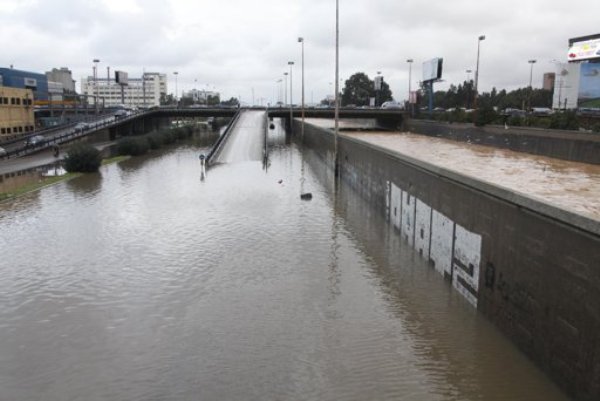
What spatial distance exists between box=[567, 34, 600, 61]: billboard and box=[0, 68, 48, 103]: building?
278 feet

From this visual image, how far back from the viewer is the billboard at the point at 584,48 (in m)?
60.4

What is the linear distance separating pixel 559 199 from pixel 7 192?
110 feet

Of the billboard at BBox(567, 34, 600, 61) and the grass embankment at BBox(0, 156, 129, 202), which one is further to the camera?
the billboard at BBox(567, 34, 600, 61)

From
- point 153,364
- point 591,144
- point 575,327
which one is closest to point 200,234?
point 153,364

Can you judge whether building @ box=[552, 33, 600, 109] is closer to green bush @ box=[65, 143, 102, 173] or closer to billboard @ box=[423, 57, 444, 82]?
billboard @ box=[423, 57, 444, 82]

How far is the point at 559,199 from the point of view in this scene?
15.8 metres

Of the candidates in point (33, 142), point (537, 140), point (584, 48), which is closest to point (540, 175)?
point (537, 140)

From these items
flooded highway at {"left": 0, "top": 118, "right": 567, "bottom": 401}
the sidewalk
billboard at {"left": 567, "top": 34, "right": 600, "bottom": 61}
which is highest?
billboard at {"left": 567, "top": 34, "right": 600, "bottom": 61}

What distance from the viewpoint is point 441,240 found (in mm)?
19250

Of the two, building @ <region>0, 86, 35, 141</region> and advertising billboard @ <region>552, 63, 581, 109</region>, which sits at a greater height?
advertising billboard @ <region>552, 63, 581, 109</region>

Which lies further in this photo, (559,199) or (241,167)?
(241,167)

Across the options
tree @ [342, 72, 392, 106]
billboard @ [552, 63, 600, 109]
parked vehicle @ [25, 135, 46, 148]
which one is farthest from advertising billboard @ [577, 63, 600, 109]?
tree @ [342, 72, 392, 106]

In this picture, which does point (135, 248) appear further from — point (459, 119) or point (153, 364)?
point (459, 119)

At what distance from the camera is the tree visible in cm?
18843
